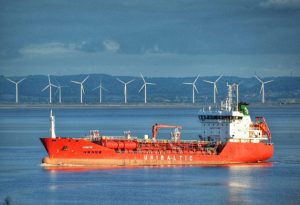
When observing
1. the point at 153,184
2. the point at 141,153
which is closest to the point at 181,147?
the point at 141,153

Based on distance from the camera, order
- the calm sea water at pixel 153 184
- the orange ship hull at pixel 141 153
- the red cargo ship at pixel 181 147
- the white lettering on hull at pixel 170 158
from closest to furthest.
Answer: the calm sea water at pixel 153 184
the orange ship hull at pixel 141 153
the red cargo ship at pixel 181 147
the white lettering on hull at pixel 170 158

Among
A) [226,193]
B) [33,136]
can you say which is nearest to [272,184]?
[226,193]

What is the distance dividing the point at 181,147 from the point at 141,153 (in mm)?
4674

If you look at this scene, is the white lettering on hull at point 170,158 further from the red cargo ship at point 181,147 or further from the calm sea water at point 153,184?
the calm sea water at point 153,184

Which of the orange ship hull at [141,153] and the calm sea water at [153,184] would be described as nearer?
the calm sea water at [153,184]

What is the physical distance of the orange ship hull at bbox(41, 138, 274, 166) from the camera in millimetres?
80125

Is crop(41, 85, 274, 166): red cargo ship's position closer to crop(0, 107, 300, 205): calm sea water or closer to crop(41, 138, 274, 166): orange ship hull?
crop(41, 138, 274, 166): orange ship hull

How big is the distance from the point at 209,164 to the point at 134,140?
7.64m

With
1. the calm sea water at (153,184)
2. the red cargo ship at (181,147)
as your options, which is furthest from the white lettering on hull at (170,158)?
the calm sea water at (153,184)

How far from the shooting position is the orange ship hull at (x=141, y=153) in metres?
80.1

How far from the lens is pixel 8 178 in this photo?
254 ft

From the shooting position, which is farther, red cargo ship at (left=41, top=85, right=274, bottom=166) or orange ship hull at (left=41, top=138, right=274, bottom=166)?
red cargo ship at (left=41, top=85, right=274, bottom=166)

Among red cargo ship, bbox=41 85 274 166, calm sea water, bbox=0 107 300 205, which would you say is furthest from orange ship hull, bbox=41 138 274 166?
calm sea water, bbox=0 107 300 205

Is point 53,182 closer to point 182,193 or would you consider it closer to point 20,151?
point 182,193
